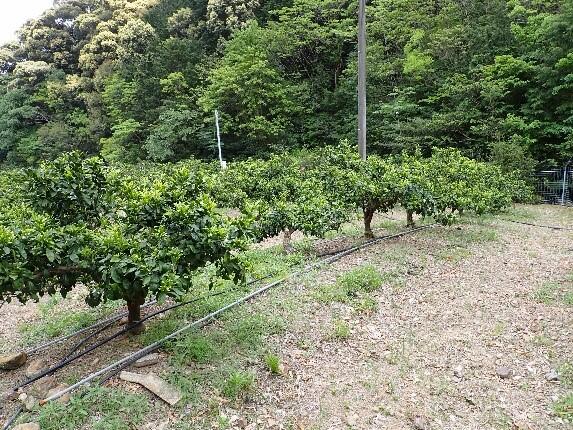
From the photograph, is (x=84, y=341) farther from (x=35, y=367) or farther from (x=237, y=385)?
(x=237, y=385)

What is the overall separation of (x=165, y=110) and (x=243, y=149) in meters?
5.08

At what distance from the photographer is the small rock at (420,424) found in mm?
3172

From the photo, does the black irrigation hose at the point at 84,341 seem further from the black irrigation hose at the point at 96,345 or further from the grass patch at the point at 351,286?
the grass patch at the point at 351,286

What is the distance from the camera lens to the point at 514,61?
1556cm

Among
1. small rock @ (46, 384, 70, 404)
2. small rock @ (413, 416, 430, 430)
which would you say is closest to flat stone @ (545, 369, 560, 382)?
small rock @ (413, 416, 430, 430)

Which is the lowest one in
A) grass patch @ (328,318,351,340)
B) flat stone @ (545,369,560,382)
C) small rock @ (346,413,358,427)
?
flat stone @ (545,369,560,382)

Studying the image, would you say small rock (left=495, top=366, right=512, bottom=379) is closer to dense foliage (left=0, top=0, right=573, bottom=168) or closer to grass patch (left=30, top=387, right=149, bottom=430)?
grass patch (left=30, top=387, right=149, bottom=430)

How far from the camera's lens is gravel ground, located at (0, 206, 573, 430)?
3.30 metres

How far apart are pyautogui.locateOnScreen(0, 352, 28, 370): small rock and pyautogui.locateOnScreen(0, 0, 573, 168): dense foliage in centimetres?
1464

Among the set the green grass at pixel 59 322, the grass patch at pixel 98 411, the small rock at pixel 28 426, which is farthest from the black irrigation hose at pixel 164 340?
the green grass at pixel 59 322

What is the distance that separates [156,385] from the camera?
3363 millimetres

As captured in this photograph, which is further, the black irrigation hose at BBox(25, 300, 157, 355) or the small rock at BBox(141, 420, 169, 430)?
the black irrigation hose at BBox(25, 300, 157, 355)

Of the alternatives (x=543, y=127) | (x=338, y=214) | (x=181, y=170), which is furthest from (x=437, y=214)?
(x=543, y=127)

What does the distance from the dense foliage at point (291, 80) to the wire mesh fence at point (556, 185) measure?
66 cm
